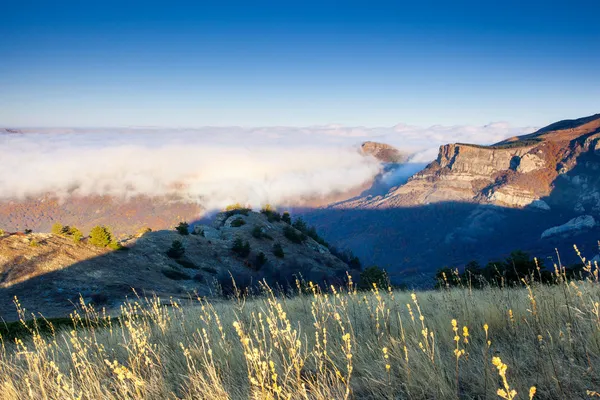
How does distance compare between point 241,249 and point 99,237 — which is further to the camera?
point 241,249

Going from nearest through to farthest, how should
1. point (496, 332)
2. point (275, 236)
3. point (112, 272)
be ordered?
point (496, 332) → point (112, 272) → point (275, 236)

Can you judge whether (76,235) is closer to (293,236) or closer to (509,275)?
(293,236)

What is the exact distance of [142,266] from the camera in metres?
28.6

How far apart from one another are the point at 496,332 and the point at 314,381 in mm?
2488

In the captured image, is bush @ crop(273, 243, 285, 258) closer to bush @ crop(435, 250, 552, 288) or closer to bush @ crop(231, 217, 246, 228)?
bush @ crop(231, 217, 246, 228)

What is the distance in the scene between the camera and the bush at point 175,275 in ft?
94.4

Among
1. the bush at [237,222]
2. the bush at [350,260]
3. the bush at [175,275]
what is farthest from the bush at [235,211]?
the bush at [175,275]

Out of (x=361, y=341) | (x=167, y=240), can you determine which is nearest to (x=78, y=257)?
(x=167, y=240)

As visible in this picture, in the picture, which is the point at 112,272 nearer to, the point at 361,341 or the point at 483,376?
the point at 361,341

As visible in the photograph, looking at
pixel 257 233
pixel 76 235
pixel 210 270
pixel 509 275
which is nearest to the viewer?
pixel 509 275

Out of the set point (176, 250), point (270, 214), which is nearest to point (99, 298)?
point (176, 250)

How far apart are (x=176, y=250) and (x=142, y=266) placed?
503 centimetres

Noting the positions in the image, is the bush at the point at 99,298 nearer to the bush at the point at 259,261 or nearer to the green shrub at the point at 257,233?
the bush at the point at 259,261

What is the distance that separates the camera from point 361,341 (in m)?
4.52
